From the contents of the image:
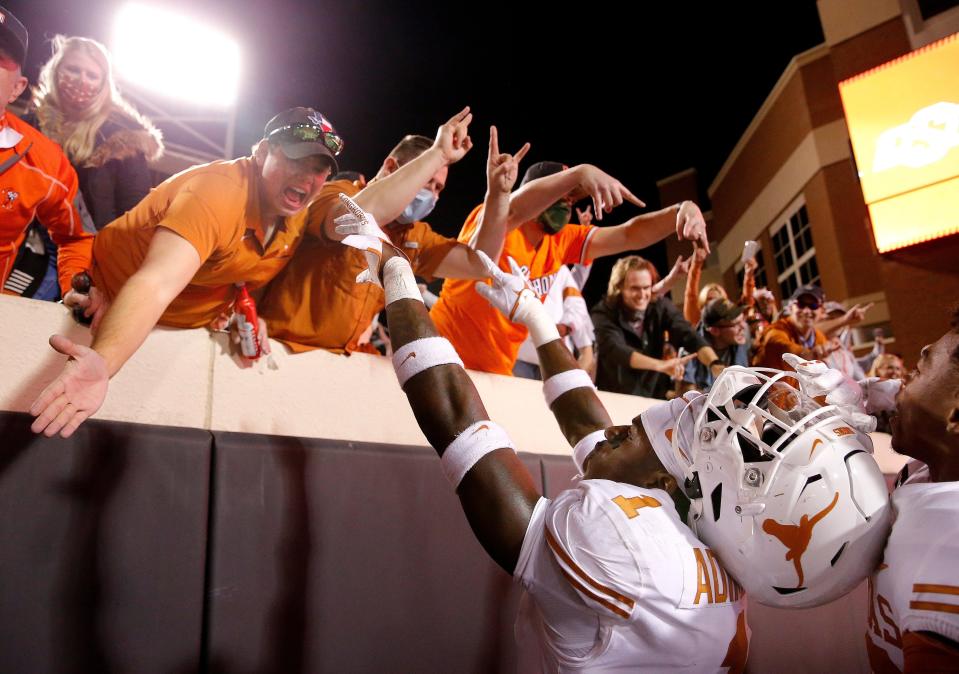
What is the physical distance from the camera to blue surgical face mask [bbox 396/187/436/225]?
199cm

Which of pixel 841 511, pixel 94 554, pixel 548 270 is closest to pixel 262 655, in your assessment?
pixel 94 554

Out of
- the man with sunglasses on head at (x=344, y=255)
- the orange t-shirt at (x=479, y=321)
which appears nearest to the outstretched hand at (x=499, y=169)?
the man with sunglasses on head at (x=344, y=255)

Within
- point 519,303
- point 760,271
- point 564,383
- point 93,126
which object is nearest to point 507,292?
point 519,303

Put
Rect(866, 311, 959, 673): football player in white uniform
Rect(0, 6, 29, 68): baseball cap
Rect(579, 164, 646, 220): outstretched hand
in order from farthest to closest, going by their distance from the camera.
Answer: Rect(579, 164, 646, 220): outstretched hand
Rect(0, 6, 29, 68): baseball cap
Rect(866, 311, 959, 673): football player in white uniform

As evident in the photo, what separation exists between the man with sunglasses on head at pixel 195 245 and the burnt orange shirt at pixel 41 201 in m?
0.07

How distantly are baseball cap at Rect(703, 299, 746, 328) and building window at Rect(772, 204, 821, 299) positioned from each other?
4.08m

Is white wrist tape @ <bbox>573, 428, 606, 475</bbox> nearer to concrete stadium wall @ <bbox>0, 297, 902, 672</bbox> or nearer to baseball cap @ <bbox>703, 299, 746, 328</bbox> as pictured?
concrete stadium wall @ <bbox>0, 297, 902, 672</bbox>

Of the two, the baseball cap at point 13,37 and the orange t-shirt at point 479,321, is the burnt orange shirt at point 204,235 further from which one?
the orange t-shirt at point 479,321

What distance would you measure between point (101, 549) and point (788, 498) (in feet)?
3.92

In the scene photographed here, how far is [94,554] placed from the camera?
1.12 meters

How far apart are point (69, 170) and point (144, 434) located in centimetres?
80

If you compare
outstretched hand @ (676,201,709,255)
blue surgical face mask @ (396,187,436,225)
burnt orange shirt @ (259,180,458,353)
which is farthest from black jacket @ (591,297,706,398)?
burnt orange shirt @ (259,180,458,353)

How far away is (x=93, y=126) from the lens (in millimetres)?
1703

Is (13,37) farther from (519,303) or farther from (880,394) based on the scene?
(880,394)
